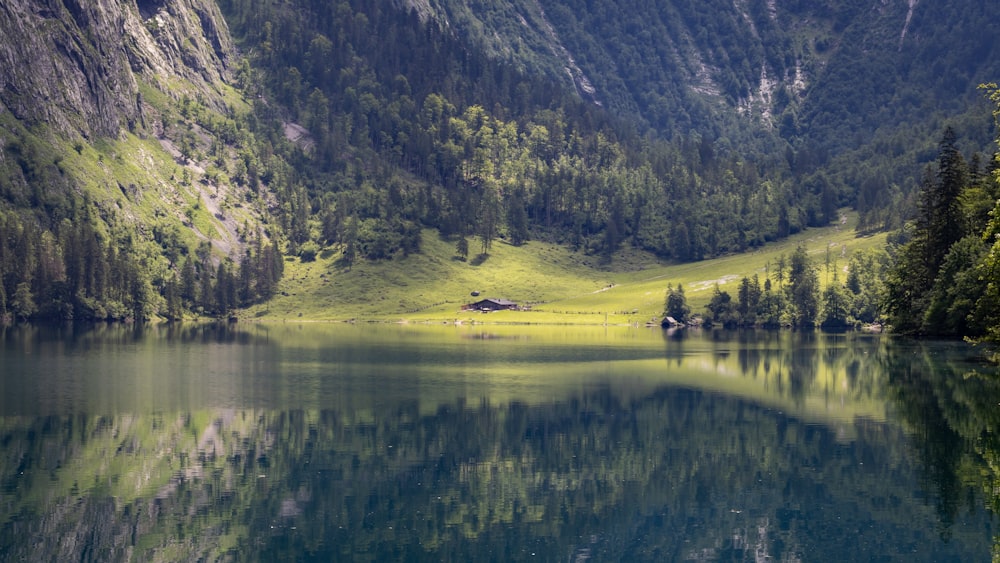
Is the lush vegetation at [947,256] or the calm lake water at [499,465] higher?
the lush vegetation at [947,256]

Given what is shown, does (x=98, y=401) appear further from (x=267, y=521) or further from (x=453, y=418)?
(x=267, y=521)

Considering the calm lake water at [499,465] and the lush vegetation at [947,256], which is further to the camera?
the lush vegetation at [947,256]

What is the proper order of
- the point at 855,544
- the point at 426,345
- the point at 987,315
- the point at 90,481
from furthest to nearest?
the point at 426,345, the point at 987,315, the point at 90,481, the point at 855,544

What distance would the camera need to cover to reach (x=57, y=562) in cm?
4656

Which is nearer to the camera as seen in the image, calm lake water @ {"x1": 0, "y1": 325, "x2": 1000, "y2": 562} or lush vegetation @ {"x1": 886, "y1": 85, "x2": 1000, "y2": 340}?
calm lake water @ {"x1": 0, "y1": 325, "x2": 1000, "y2": 562}

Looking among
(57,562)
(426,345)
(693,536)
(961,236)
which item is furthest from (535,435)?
(426,345)

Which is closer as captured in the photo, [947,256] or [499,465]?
[499,465]

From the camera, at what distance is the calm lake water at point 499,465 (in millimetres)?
51656

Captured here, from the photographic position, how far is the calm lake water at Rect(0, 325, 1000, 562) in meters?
51.7

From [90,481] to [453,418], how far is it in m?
34.5

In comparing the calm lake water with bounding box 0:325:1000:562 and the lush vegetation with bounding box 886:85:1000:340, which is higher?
the lush vegetation with bounding box 886:85:1000:340

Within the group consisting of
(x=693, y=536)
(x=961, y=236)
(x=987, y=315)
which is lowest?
(x=693, y=536)

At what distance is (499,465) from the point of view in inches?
2734

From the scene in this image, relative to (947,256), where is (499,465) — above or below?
below
